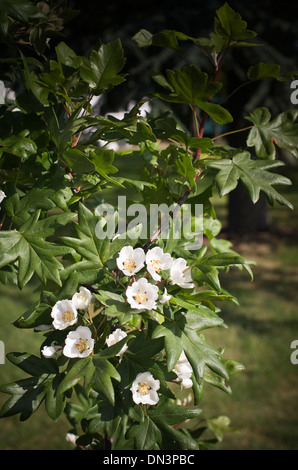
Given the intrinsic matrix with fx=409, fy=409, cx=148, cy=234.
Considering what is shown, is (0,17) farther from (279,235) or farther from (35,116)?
(279,235)

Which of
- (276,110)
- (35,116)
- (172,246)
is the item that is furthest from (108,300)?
(276,110)

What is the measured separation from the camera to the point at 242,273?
222 inches

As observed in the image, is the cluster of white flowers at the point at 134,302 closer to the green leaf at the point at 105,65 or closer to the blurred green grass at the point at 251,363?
the green leaf at the point at 105,65

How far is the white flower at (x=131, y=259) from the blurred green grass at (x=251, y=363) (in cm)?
131

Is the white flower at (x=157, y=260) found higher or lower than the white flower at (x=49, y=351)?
higher

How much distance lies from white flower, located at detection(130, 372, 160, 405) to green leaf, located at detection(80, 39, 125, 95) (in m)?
0.78

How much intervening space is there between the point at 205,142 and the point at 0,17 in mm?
662

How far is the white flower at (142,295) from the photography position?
0.97m

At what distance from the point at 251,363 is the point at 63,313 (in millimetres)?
3034

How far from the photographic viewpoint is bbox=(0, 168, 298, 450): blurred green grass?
2887 mm

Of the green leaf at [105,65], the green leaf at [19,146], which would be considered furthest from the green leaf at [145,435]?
the green leaf at [105,65]

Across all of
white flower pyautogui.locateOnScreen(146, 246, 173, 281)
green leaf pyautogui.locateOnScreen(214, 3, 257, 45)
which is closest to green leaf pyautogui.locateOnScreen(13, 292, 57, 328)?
white flower pyautogui.locateOnScreen(146, 246, 173, 281)

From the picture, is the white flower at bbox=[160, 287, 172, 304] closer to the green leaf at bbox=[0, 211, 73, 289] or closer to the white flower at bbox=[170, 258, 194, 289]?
the white flower at bbox=[170, 258, 194, 289]

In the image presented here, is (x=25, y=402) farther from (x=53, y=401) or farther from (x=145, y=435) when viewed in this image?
(x=145, y=435)
